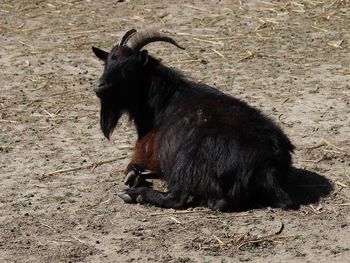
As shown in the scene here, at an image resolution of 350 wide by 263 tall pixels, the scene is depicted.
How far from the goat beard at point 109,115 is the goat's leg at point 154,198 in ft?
3.10

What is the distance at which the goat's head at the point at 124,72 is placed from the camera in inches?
309

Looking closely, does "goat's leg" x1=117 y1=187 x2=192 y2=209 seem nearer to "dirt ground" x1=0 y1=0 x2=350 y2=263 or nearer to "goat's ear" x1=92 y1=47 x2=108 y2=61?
"dirt ground" x1=0 y1=0 x2=350 y2=263

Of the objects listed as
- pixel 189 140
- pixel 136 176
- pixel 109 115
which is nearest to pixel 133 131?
pixel 109 115

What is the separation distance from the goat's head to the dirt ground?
59cm

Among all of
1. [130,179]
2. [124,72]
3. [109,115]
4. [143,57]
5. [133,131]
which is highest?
[143,57]

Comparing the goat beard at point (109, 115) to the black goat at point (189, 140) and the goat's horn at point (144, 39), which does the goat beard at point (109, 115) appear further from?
the goat's horn at point (144, 39)

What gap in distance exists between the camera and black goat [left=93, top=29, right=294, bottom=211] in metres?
6.96

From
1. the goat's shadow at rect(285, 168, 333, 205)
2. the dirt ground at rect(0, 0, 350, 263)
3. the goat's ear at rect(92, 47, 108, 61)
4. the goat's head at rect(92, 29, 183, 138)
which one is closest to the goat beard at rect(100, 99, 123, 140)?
the goat's head at rect(92, 29, 183, 138)

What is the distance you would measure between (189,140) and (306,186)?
1.04m

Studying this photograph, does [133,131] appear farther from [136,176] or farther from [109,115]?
[136,176]

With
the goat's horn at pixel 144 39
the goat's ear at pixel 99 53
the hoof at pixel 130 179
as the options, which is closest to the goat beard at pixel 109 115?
the goat's ear at pixel 99 53

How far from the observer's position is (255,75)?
10.5 metres

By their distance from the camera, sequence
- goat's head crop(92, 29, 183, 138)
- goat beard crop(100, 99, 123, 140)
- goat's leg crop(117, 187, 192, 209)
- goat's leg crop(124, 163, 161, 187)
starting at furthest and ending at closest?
→ goat beard crop(100, 99, 123, 140) → goat's head crop(92, 29, 183, 138) → goat's leg crop(124, 163, 161, 187) → goat's leg crop(117, 187, 192, 209)

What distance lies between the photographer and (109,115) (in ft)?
26.7
